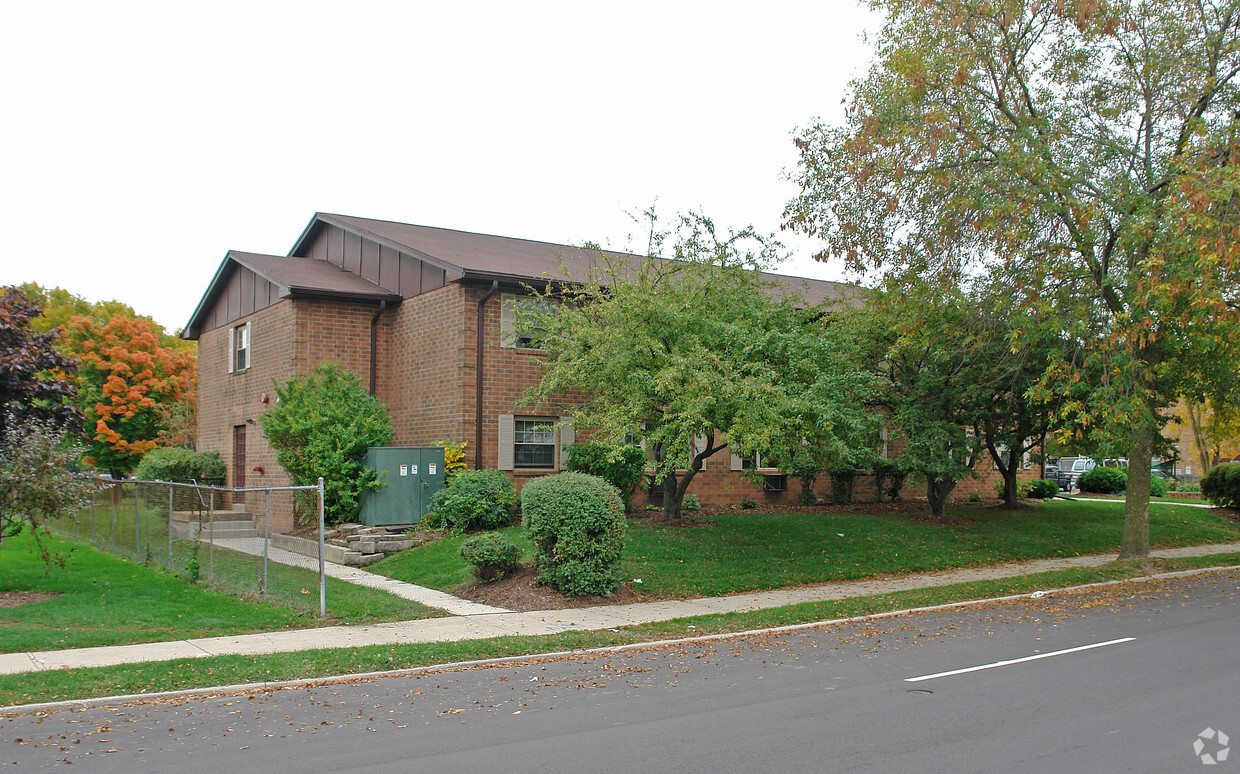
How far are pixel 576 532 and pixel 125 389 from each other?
101 ft

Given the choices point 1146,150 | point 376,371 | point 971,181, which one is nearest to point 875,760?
point 971,181

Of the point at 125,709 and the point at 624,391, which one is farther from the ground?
the point at 624,391

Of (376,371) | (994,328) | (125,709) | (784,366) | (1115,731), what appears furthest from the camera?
(376,371)

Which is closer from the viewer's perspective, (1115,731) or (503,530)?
(1115,731)

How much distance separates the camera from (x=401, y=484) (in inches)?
747

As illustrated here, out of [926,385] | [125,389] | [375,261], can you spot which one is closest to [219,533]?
[375,261]

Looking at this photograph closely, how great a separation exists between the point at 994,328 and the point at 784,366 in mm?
5053

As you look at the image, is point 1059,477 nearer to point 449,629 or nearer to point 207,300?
point 207,300

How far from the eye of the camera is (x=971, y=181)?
53.2ft

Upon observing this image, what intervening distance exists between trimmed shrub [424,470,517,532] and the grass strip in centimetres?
721

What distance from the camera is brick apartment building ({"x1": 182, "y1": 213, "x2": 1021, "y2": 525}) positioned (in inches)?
806

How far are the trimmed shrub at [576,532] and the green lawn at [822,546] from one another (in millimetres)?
1148

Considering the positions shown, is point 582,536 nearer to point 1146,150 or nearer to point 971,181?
point 971,181

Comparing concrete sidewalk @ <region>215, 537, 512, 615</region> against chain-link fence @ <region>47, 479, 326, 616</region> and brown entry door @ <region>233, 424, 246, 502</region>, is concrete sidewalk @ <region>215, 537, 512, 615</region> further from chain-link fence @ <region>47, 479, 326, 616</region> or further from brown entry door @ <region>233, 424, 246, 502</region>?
brown entry door @ <region>233, 424, 246, 502</region>
